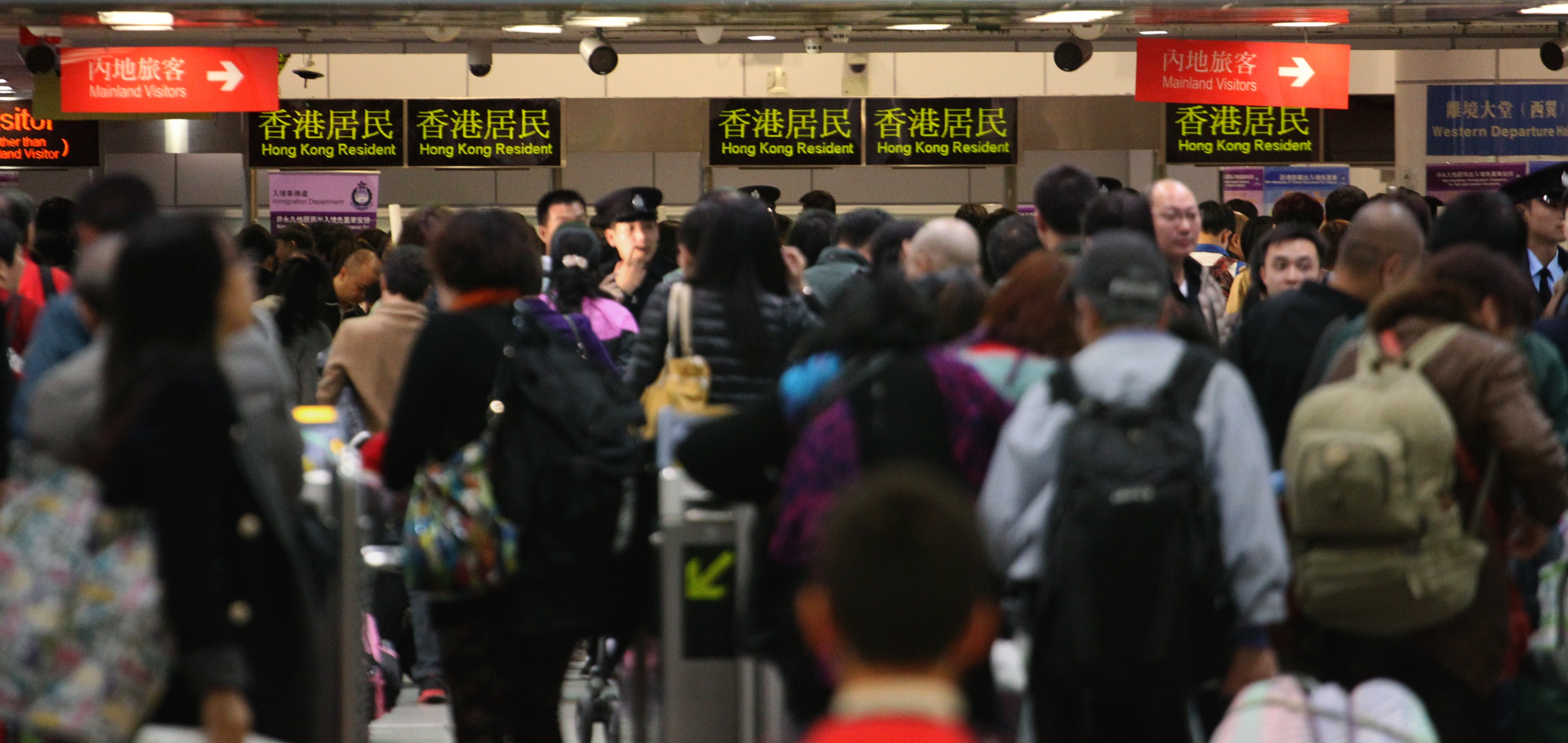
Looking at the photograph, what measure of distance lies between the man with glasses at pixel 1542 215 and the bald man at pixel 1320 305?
2146mm

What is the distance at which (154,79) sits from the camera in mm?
11586

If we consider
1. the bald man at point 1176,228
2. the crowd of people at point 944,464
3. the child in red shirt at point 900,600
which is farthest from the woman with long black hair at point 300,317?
the child in red shirt at point 900,600

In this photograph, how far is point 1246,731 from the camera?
360 centimetres

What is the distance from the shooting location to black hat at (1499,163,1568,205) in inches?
273

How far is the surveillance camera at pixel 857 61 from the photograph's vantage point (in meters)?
14.3

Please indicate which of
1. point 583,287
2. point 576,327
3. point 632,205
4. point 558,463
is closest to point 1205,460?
point 558,463

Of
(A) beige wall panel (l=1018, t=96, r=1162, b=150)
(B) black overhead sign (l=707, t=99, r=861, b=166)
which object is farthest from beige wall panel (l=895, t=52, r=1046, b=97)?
(B) black overhead sign (l=707, t=99, r=861, b=166)

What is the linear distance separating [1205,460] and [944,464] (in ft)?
1.62

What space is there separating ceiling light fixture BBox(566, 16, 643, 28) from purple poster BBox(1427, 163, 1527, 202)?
6.92 m

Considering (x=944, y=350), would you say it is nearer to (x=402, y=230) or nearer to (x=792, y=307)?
(x=792, y=307)

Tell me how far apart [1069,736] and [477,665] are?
146 centimetres

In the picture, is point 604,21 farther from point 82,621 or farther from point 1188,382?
point 82,621

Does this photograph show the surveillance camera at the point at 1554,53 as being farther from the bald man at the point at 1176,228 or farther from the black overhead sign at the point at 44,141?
the black overhead sign at the point at 44,141

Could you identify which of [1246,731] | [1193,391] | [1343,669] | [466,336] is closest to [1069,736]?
[1246,731]
